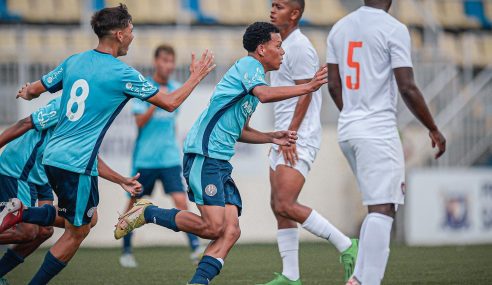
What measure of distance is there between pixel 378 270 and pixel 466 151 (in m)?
10.3

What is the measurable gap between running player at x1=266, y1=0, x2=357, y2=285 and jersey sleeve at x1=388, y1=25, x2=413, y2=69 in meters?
1.80

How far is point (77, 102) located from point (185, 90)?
0.76 m

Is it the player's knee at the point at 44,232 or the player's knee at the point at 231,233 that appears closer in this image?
the player's knee at the point at 231,233

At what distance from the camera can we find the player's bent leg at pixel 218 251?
284 inches

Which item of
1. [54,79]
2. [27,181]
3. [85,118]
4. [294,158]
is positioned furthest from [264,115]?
[85,118]

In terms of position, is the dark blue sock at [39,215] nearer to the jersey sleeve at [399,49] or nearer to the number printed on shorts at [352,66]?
the number printed on shorts at [352,66]

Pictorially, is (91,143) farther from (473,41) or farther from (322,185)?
(473,41)

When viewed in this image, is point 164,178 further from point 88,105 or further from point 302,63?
point 88,105

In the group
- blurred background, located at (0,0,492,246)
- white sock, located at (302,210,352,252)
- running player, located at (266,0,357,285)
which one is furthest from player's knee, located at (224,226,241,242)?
blurred background, located at (0,0,492,246)

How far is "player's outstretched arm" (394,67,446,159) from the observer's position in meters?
6.94

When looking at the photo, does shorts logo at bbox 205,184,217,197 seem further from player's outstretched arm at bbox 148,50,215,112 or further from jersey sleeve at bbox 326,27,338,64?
jersey sleeve at bbox 326,27,338,64

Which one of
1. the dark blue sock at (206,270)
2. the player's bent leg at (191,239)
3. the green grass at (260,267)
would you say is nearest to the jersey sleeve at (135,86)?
the dark blue sock at (206,270)

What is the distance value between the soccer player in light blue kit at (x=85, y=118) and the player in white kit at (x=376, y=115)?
105 centimetres

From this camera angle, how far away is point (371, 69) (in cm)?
708
